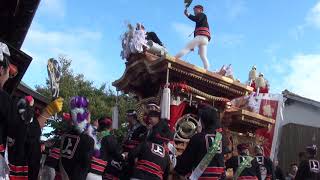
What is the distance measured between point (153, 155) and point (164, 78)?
127 inches

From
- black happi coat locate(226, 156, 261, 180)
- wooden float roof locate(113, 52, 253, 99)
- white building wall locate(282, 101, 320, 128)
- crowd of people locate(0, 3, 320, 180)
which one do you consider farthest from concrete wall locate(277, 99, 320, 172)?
crowd of people locate(0, 3, 320, 180)

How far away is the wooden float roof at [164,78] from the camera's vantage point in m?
9.36

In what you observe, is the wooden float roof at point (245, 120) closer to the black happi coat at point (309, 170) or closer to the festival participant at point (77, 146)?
the black happi coat at point (309, 170)

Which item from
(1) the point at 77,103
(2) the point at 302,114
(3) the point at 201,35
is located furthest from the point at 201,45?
(2) the point at 302,114

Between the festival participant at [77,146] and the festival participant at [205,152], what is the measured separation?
4.02ft

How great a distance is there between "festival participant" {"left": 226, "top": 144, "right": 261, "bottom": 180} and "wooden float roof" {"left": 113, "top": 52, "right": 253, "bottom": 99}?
71.8 inches

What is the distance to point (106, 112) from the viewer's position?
25812mm

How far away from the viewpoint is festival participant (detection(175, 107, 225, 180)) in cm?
589

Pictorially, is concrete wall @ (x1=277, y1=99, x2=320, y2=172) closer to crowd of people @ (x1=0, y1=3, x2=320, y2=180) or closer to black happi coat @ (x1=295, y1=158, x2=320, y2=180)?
black happi coat @ (x1=295, y1=158, x2=320, y2=180)

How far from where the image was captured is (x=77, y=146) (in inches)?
225

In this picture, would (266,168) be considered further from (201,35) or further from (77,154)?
(77,154)

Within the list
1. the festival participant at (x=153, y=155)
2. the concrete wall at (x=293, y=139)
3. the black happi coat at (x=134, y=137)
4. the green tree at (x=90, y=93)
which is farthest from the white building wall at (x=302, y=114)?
the festival participant at (x=153, y=155)

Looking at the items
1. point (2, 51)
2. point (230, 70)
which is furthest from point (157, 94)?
point (2, 51)

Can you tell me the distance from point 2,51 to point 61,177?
8.63ft
